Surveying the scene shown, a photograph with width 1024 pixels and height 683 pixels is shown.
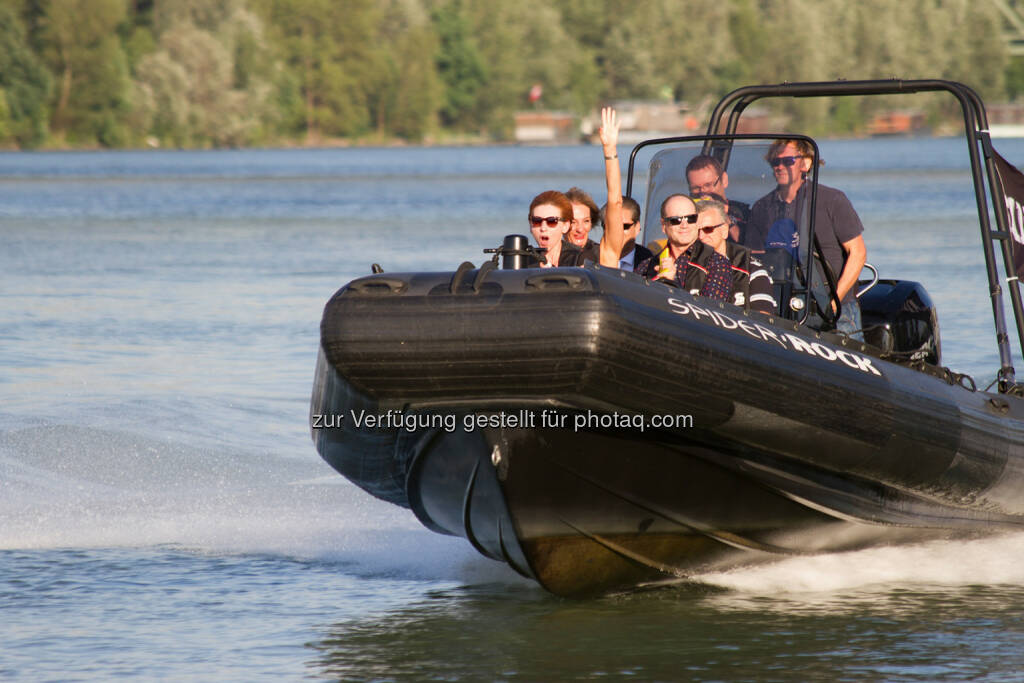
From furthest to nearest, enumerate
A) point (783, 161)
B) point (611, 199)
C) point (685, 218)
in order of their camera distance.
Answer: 1. point (783, 161)
2. point (611, 199)
3. point (685, 218)

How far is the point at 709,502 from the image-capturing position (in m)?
5.93

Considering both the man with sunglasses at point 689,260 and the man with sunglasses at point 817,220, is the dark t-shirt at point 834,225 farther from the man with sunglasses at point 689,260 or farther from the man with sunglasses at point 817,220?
the man with sunglasses at point 689,260

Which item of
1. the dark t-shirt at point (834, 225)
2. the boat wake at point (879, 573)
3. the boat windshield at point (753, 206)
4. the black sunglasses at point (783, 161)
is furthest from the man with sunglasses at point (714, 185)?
the boat wake at point (879, 573)

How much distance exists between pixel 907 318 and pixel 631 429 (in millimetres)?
2146

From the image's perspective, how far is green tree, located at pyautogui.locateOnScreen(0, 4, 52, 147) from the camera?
74.4 metres

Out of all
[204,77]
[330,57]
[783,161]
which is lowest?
[783,161]

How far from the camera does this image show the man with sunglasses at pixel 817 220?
6215 millimetres

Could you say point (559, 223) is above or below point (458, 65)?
below

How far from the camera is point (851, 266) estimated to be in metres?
6.51

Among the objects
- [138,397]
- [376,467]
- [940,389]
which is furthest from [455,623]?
[138,397]

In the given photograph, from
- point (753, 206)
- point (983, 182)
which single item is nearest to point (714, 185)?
point (753, 206)

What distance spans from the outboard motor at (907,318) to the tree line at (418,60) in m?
69.8

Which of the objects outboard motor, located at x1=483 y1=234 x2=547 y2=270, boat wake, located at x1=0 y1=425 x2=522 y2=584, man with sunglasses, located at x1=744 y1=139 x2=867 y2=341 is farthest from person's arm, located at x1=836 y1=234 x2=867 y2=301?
boat wake, located at x1=0 y1=425 x2=522 y2=584

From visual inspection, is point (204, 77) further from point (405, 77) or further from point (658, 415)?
point (658, 415)
